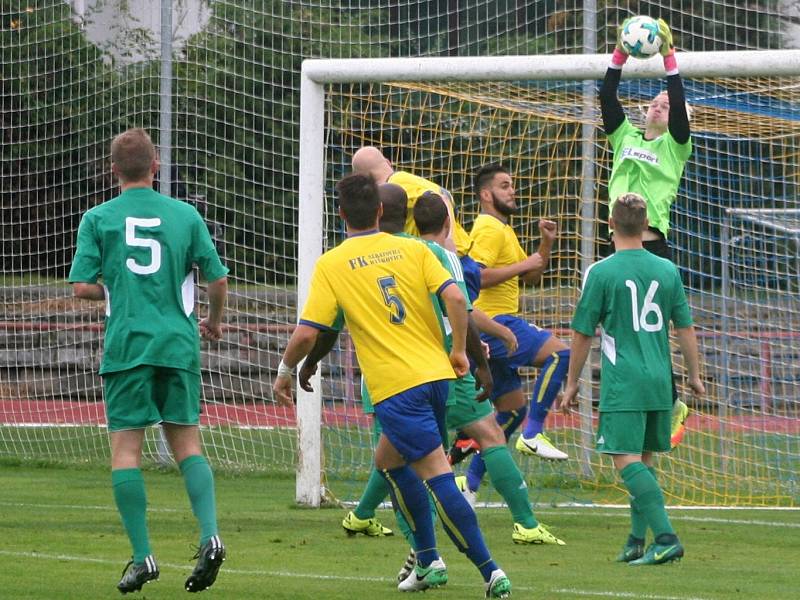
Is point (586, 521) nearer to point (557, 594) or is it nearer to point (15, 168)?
point (557, 594)

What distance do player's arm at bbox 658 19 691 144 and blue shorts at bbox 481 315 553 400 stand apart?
1.58 meters

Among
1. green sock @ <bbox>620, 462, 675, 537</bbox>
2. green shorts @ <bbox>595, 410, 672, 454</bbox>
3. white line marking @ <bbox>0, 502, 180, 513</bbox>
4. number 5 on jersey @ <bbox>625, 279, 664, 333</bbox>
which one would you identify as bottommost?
white line marking @ <bbox>0, 502, 180, 513</bbox>

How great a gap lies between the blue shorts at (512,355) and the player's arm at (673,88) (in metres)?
1.58

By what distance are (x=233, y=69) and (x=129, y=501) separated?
7157 mm

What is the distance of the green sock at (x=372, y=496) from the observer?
8.31m

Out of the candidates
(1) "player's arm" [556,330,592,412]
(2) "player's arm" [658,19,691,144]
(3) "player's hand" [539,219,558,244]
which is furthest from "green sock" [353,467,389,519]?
(2) "player's arm" [658,19,691,144]

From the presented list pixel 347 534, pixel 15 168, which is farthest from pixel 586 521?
pixel 15 168

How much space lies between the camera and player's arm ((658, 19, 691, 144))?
28.6ft

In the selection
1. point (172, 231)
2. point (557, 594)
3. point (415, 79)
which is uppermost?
point (415, 79)

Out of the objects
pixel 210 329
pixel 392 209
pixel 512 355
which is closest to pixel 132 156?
pixel 210 329

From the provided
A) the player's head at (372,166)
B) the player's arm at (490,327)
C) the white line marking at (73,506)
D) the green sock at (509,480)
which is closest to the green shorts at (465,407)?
the green sock at (509,480)

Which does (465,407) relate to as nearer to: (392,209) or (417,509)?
(417,509)

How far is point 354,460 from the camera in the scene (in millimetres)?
11312

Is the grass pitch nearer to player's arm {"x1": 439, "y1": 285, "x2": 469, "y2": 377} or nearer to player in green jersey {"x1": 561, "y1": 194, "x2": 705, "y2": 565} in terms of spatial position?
player in green jersey {"x1": 561, "y1": 194, "x2": 705, "y2": 565}
